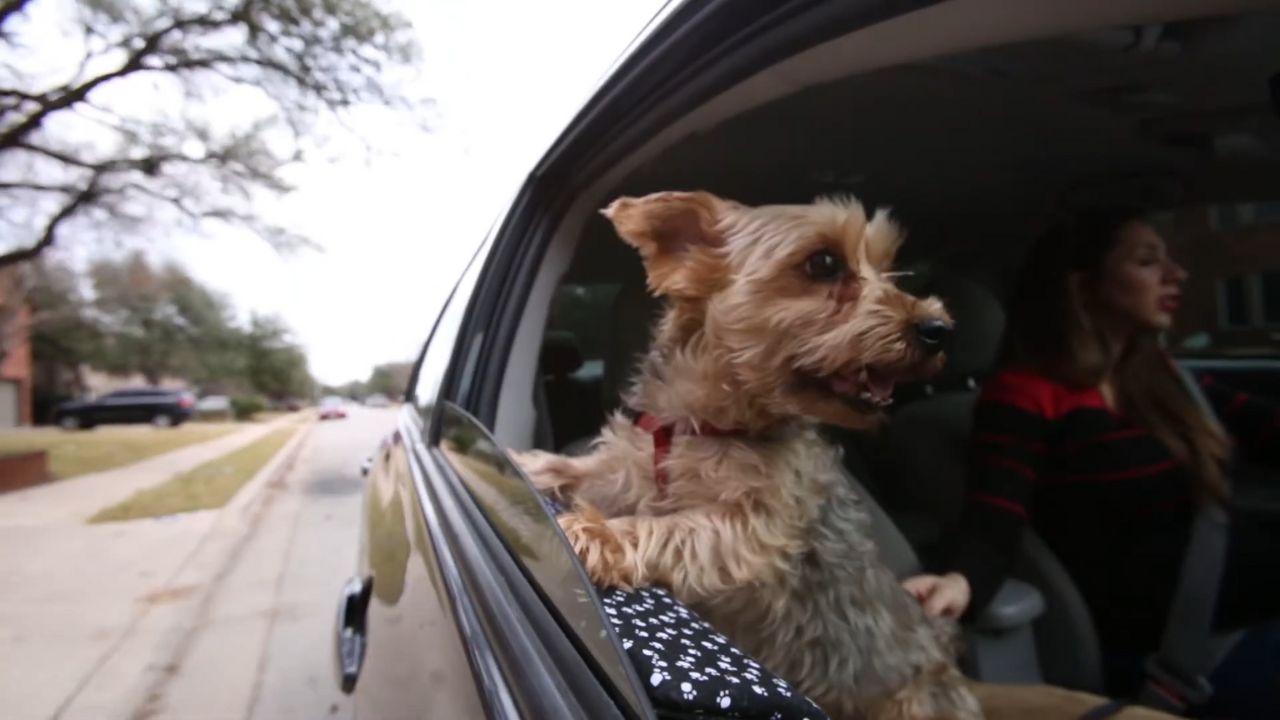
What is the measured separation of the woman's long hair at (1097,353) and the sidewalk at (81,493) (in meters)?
5.73

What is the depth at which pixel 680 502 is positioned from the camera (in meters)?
1.96

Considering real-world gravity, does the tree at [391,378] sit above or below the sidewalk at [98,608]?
above

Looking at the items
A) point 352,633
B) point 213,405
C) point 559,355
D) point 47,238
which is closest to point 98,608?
point 47,238

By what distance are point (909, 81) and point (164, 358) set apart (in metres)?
20.0

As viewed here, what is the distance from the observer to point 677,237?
1.94m

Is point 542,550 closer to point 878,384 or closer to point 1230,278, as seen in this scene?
point 878,384

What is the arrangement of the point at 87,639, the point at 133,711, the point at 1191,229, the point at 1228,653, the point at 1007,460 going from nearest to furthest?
the point at 1228,653 < the point at 1007,460 < the point at 1191,229 < the point at 133,711 < the point at 87,639

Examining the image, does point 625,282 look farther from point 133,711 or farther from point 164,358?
point 164,358

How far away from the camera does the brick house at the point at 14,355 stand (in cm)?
689

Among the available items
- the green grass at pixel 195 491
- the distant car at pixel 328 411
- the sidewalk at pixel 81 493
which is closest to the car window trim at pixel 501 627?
the sidewalk at pixel 81 493

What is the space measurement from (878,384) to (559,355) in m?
1.14

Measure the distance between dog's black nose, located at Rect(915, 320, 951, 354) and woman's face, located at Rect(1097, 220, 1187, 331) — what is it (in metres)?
1.28

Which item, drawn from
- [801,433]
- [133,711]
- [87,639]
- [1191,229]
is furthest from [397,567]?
[87,639]

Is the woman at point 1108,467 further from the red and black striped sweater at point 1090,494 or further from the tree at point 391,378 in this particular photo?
the tree at point 391,378
